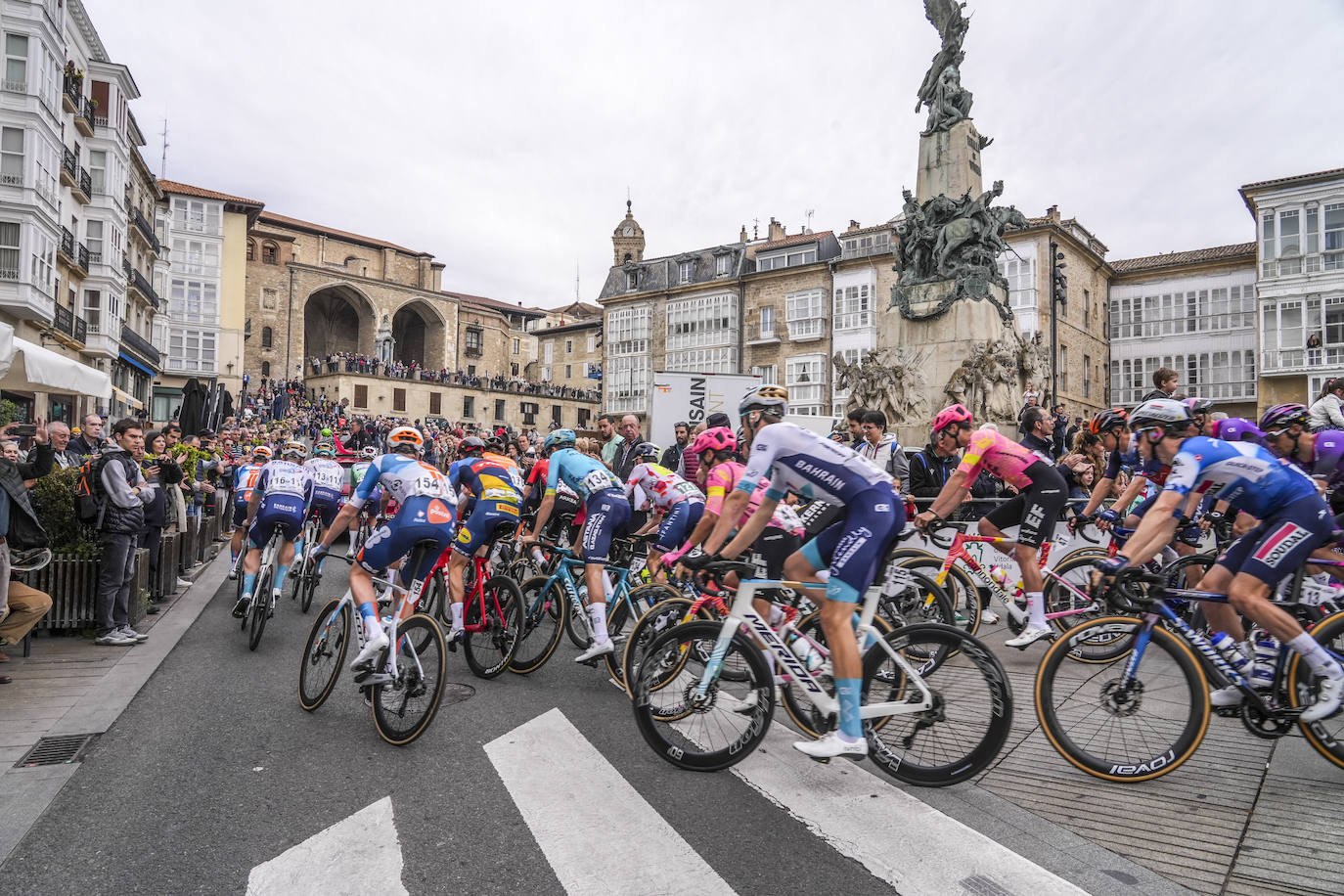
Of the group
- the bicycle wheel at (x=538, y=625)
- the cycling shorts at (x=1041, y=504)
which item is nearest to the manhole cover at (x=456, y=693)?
the bicycle wheel at (x=538, y=625)

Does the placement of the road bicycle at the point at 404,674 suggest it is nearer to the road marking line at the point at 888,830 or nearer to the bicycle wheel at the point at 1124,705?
the road marking line at the point at 888,830

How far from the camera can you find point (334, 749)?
16.8 feet

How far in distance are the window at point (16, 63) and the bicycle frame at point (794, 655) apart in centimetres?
3472

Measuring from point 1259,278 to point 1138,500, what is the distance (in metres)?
37.0

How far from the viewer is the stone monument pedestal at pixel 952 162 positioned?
668 inches

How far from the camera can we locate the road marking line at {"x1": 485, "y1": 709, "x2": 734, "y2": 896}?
3.48m

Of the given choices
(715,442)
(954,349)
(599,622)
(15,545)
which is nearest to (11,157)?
(15,545)

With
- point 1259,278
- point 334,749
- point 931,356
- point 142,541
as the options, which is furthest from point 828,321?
point 334,749

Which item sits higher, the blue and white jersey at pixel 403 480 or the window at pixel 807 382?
the window at pixel 807 382

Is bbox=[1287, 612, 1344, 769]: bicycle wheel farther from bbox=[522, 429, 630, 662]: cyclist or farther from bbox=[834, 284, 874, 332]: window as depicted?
bbox=[834, 284, 874, 332]: window

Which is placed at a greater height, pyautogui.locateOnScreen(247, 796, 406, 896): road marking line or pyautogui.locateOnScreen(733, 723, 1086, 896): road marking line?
pyautogui.locateOnScreen(733, 723, 1086, 896): road marking line

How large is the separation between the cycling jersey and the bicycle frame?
9.07ft

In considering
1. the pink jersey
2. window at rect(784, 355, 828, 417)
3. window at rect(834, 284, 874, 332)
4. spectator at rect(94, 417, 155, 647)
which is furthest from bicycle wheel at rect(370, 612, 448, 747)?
window at rect(834, 284, 874, 332)

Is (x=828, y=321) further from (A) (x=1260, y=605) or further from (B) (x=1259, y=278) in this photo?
(A) (x=1260, y=605)
